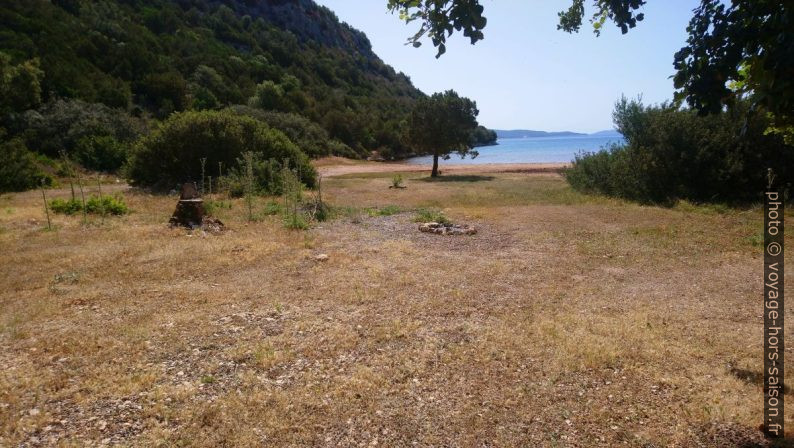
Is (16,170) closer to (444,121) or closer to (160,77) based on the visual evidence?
(444,121)

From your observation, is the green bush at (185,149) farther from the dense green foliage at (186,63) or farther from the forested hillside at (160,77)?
the dense green foliage at (186,63)

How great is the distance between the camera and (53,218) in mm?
12250

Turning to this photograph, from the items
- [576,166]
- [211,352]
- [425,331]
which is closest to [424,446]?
[425,331]

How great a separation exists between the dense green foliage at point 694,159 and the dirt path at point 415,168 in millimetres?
16805

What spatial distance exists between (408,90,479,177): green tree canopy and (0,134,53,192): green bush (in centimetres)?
2103

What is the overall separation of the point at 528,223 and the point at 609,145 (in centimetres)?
1142

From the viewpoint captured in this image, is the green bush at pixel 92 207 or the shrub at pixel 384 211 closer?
the green bush at pixel 92 207

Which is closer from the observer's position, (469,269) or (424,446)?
(424,446)

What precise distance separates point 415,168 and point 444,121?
1158cm

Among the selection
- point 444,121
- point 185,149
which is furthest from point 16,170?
point 444,121

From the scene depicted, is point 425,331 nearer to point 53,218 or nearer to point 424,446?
point 424,446

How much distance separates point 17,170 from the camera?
18828mm

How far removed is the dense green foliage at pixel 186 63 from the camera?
114 ft

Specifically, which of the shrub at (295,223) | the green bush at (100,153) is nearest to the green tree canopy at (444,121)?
the green bush at (100,153)
